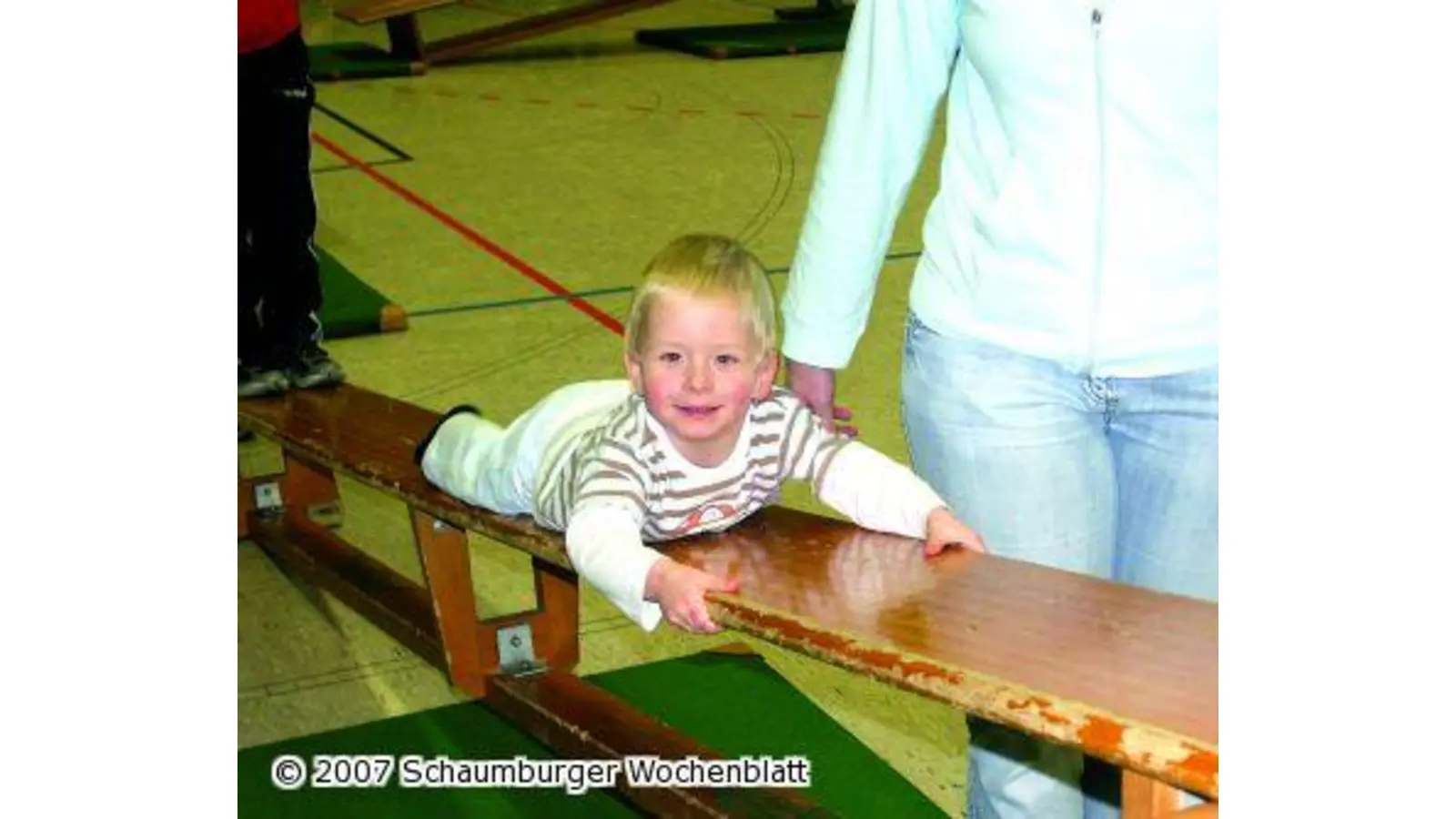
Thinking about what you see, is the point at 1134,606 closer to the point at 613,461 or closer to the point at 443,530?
the point at 613,461

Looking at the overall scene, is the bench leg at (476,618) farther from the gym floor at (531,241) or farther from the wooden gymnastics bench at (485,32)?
the wooden gymnastics bench at (485,32)

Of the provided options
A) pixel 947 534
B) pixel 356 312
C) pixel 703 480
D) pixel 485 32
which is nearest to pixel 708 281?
pixel 703 480

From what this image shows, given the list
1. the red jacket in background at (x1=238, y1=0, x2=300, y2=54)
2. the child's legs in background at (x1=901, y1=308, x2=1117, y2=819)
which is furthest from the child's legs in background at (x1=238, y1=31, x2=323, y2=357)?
the child's legs in background at (x1=901, y1=308, x2=1117, y2=819)

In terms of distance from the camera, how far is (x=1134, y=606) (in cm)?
150

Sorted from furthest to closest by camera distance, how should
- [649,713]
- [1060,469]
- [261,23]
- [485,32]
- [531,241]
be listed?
1. [485,32]
2. [531,241]
3. [261,23]
4. [649,713]
5. [1060,469]

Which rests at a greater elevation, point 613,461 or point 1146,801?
point 613,461

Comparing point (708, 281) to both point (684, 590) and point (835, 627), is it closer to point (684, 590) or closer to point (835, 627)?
point (684, 590)

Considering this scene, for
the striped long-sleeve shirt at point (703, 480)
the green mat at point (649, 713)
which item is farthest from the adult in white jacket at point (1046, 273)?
the green mat at point (649, 713)

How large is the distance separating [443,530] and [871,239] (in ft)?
3.35

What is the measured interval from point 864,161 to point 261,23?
1.72 meters

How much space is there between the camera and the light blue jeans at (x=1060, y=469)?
65.4 inches

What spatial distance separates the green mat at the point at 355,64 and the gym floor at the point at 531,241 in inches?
3.5

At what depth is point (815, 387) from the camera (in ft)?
6.12

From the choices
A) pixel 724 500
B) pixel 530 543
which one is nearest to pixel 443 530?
pixel 530 543
